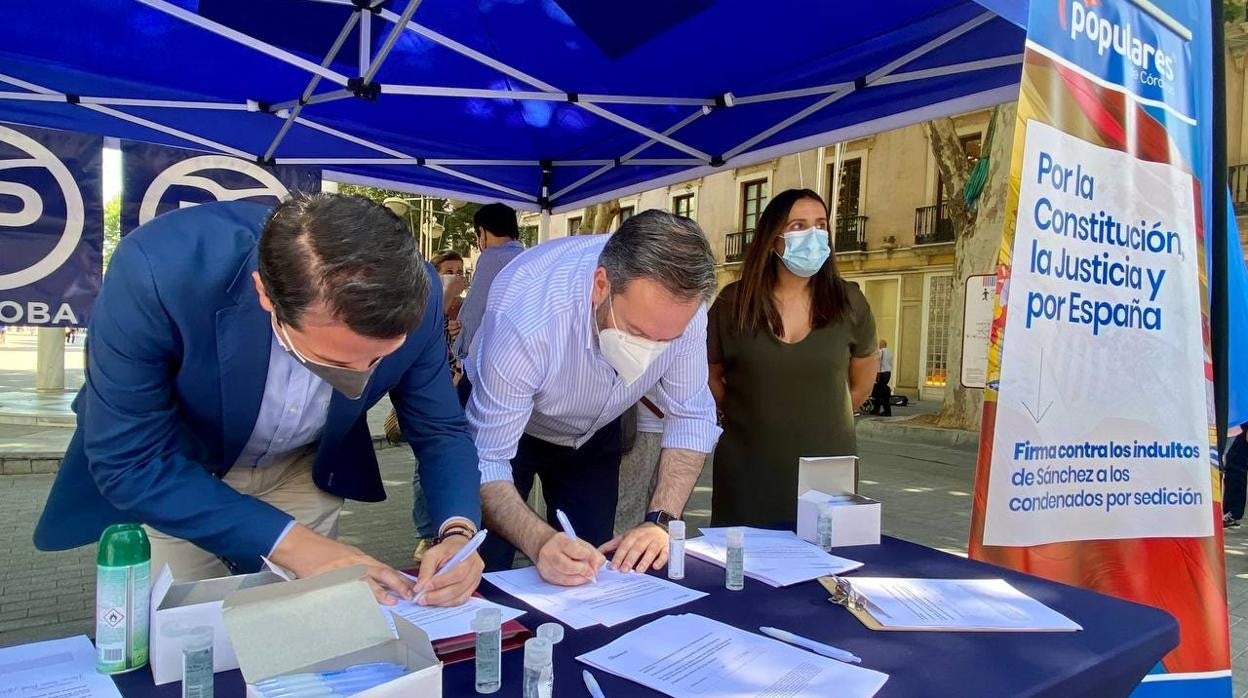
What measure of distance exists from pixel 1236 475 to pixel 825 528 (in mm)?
5016

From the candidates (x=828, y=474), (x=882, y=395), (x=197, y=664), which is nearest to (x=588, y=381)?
(x=828, y=474)

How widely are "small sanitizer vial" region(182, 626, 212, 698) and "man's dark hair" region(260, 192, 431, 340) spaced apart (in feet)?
1.45

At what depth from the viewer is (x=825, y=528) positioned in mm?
1813

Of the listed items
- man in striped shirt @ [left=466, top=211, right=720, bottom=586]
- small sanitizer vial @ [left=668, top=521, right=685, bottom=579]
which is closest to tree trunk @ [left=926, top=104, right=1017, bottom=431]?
man in striped shirt @ [left=466, top=211, right=720, bottom=586]

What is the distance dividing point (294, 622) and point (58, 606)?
11.1 ft

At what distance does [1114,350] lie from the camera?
6.54ft

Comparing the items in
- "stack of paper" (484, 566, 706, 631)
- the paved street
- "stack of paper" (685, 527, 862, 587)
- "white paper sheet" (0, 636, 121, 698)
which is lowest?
the paved street

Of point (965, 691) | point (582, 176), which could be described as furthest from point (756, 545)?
point (582, 176)

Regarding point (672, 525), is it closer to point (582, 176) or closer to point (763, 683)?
point (763, 683)

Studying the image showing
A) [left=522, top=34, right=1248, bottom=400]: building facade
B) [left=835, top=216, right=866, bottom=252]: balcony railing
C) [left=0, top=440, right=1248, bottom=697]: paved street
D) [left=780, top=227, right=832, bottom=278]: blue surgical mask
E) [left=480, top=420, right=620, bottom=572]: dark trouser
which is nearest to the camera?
[left=480, top=420, right=620, bottom=572]: dark trouser

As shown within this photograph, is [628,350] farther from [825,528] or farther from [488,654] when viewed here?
[488,654]

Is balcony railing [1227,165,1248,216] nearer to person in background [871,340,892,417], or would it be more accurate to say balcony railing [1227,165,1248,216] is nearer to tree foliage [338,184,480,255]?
person in background [871,340,892,417]

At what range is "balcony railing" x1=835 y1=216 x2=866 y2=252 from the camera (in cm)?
1719

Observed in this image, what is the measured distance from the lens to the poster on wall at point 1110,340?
179 cm
